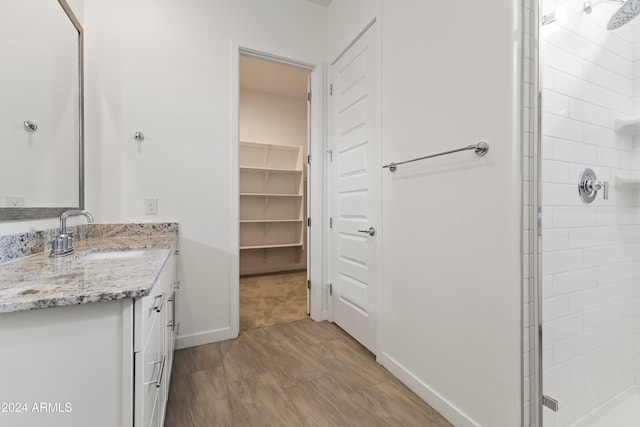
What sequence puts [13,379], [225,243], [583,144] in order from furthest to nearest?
[225,243], [583,144], [13,379]

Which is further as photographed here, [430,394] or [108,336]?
[430,394]

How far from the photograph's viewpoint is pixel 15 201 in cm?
123

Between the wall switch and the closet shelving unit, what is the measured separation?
203 cm

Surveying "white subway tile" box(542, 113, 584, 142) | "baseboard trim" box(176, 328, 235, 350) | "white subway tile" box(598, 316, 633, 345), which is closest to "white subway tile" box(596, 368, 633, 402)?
"white subway tile" box(598, 316, 633, 345)

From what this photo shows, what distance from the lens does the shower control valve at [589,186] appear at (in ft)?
4.08

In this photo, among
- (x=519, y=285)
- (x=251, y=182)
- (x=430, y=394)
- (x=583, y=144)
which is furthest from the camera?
(x=251, y=182)

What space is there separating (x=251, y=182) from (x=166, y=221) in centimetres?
229

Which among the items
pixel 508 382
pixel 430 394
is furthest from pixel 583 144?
pixel 430 394

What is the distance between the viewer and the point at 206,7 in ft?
7.13

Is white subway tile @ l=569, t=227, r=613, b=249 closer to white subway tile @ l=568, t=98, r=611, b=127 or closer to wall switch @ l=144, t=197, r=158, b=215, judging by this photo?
white subway tile @ l=568, t=98, r=611, b=127


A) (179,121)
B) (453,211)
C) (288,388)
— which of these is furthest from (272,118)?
(288,388)

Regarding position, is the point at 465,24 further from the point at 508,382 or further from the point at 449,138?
the point at 508,382

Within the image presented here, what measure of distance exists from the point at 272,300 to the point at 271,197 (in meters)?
1.82

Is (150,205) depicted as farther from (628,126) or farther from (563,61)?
(628,126)
